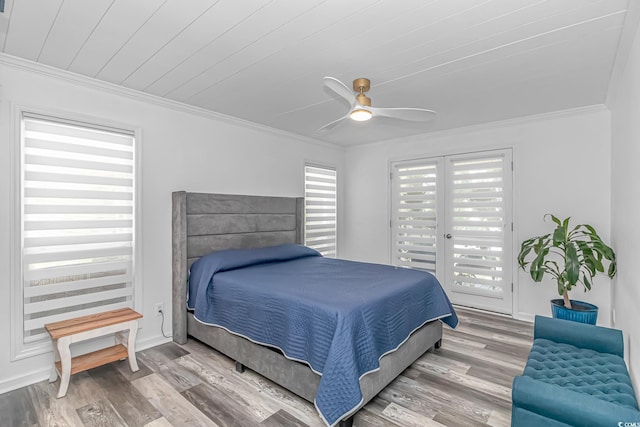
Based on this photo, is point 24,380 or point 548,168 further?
point 548,168

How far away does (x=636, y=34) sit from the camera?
6.36ft

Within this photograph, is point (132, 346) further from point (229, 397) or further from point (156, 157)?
point (156, 157)

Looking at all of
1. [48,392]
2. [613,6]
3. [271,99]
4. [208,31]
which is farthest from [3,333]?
[613,6]

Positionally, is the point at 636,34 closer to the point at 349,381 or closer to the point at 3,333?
the point at 349,381

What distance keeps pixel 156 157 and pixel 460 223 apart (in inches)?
149

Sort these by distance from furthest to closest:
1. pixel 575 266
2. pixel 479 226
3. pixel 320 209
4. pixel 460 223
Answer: pixel 320 209 < pixel 460 223 < pixel 479 226 < pixel 575 266

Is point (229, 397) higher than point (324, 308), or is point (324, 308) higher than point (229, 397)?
point (324, 308)

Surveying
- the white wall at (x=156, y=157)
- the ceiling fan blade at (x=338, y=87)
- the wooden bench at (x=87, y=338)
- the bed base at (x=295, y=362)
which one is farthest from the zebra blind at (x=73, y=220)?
the ceiling fan blade at (x=338, y=87)

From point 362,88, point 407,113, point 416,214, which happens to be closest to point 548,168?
point 416,214

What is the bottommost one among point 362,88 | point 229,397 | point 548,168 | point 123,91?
point 229,397

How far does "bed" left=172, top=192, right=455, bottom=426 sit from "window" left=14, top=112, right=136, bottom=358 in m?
0.47

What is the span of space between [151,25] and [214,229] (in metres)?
2.06

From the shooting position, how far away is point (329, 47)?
222 centimetres

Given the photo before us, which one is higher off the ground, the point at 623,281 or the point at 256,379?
the point at 623,281
